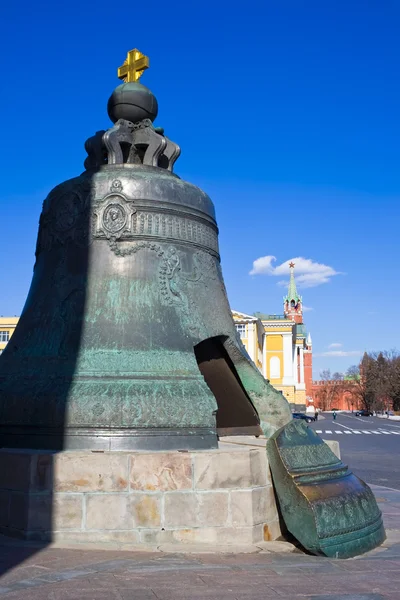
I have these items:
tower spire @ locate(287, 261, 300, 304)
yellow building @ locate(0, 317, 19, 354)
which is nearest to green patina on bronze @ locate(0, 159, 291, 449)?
yellow building @ locate(0, 317, 19, 354)

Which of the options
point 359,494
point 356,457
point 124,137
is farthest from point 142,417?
point 356,457

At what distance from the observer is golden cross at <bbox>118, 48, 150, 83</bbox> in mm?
6020

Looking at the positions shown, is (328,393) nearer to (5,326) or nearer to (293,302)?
(293,302)

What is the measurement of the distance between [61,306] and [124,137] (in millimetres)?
1580

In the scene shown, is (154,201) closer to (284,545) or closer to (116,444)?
(116,444)

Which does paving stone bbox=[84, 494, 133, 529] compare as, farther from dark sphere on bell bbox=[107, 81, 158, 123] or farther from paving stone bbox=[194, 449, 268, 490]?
dark sphere on bell bbox=[107, 81, 158, 123]

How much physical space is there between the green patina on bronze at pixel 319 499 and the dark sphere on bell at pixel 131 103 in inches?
116

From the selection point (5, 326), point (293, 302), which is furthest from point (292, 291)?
point (5, 326)

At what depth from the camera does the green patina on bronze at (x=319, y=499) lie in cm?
417

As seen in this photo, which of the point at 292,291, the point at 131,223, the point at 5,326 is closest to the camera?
the point at 131,223

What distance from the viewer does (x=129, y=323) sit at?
5062 mm

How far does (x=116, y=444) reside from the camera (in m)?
4.46

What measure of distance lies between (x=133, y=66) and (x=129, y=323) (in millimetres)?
2496

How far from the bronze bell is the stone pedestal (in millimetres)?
302
